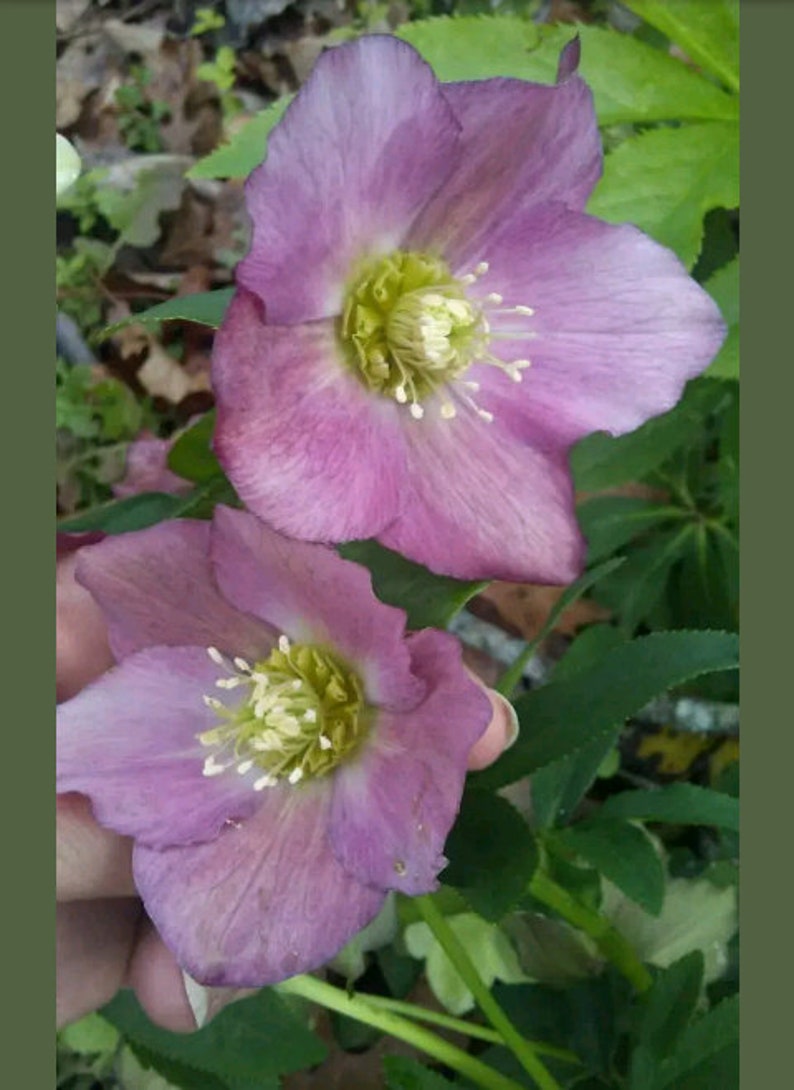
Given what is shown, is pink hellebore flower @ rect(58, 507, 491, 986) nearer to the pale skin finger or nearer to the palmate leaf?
the pale skin finger

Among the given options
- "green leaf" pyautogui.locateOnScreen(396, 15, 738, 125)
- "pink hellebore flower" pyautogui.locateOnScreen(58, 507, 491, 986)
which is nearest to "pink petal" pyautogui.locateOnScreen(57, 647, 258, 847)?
"pink hellebore flower" pyautogui.locateOnScreen(58, 507, 491, 986)

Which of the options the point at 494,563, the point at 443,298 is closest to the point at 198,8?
the point at 443,298

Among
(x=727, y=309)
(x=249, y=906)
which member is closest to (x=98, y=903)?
(x=249, y=906)

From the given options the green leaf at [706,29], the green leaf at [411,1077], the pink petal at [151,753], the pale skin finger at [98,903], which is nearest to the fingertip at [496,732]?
the pale skin finger at [98,903]

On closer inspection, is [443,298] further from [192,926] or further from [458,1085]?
[458,1085]

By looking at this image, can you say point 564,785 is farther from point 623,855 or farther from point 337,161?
point 337,161

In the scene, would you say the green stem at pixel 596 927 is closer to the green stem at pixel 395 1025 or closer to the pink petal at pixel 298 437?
the green stem at pixel 395 1025
